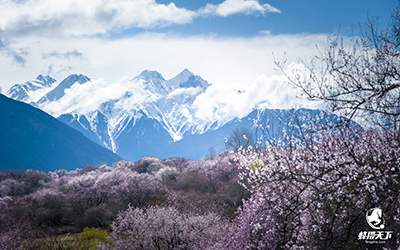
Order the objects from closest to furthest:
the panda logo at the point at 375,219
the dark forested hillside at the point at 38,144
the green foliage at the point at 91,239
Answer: the panda logo at the point at 375,219, the green foliage at the point at 91,239, the dark forested hillside at the point at 38,144

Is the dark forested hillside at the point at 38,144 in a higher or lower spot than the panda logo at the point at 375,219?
higher

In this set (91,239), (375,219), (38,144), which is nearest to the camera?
(375,219)

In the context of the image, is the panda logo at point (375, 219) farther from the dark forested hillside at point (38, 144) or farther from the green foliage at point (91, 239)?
the dark forested hillside at point (38, 144)

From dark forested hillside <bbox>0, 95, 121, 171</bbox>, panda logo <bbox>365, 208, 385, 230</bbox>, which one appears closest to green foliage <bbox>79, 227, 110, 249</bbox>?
panda logo <bbox>365, 208, 385, 230</bbox>

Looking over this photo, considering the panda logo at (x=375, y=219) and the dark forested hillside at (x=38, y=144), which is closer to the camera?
the panda logo at (x=375, y=219)

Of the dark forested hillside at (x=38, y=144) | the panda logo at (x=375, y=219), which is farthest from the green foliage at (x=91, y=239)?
the dark forested hillside at (x=38, y=144)

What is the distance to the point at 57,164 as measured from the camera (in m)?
152

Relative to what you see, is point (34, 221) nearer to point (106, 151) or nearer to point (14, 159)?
point (14, 159)

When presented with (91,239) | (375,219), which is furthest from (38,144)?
(375,219)

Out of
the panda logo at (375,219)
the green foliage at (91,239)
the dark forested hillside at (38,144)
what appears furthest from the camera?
the dark forested hillside at (38,144)

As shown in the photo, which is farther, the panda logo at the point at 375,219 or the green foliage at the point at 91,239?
the green foliage at the point at 91,239

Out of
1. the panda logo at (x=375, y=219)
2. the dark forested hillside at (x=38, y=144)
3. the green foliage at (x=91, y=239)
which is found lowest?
the green foliage at (x=91, y=239)

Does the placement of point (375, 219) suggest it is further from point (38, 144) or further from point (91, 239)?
point (38, 144)

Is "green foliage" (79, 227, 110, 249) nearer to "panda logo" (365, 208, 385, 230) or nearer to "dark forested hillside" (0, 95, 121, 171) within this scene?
"panda logo" (365, 208, 385, 230)
